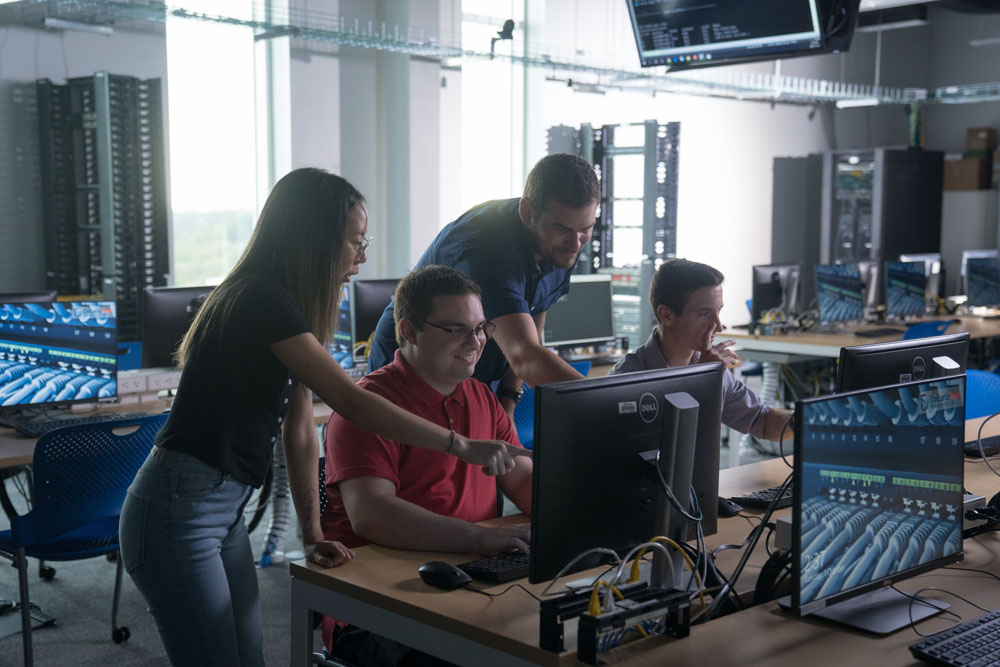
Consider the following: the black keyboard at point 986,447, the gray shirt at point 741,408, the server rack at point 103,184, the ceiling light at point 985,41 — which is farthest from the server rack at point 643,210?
the ceiling light at point 985,41

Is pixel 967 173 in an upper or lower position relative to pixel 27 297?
upper

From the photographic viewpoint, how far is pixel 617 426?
1.70 metres

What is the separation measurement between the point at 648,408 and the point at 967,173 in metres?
9.91

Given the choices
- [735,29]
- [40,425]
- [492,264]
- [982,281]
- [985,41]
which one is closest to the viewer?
[492,264]

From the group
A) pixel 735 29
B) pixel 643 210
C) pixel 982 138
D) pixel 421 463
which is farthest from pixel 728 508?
pixel 982 138

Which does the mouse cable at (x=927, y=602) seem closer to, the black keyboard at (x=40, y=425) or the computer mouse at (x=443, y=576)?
the computer mouse at (x=443, y=576)

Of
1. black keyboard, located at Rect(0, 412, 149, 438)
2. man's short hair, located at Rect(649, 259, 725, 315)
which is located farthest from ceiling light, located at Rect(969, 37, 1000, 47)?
black keyboard, located at Rect(0, 412, 149, 438)

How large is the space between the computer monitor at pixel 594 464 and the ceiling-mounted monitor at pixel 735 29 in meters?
2.82

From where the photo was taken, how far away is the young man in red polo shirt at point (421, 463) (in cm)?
203

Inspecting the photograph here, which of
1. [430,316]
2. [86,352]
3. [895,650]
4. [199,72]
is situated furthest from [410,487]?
[199,72]

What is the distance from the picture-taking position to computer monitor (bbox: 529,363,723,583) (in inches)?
64.6

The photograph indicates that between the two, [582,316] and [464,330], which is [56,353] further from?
[582,316]

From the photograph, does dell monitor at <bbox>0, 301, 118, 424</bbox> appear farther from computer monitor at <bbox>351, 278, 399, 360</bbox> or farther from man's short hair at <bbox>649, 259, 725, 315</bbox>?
man's short hair at <bbox>649, 259, 725, 315</bbox>

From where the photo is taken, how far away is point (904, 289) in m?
7.33
